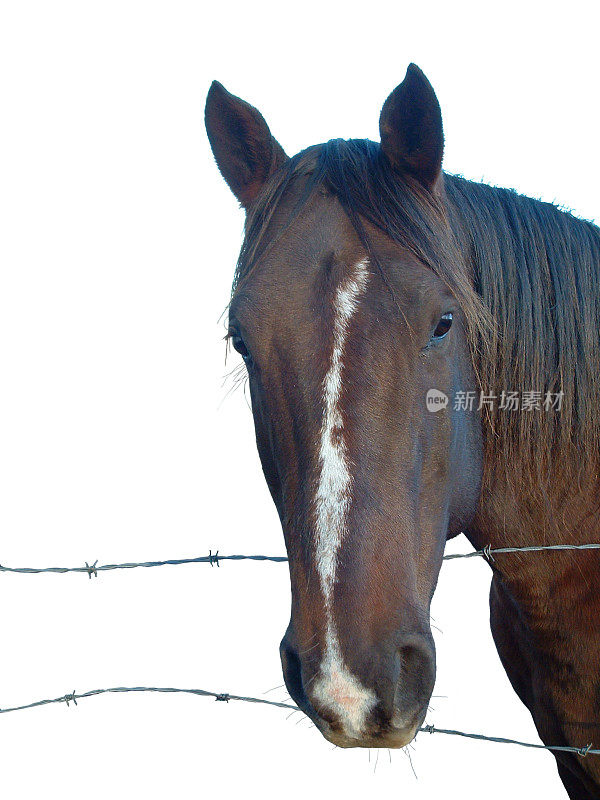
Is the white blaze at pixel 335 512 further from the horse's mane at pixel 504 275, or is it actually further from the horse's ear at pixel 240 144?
the horse's ear at pixel 240 144

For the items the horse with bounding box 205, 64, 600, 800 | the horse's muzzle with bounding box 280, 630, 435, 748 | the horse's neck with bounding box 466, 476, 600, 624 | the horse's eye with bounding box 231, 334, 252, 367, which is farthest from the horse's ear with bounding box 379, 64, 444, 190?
the horse's muzzle with bounding box 280, 630, 435, 748

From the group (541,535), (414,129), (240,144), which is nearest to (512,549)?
(541,535)

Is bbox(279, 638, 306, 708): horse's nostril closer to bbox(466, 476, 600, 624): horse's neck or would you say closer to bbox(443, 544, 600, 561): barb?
bbox(443, 544, 600, 561): barb

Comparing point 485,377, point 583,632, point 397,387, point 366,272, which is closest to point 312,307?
point 366,272

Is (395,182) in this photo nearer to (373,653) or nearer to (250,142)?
(250,142)

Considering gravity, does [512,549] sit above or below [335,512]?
below

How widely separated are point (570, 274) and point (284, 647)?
1.87 m

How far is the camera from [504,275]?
Answer: 2.54m

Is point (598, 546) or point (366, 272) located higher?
point (366, 272)

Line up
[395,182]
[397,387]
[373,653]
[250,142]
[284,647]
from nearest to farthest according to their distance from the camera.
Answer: [373,653] → [284,647] → [397,387] → [395,182] → [250,142]

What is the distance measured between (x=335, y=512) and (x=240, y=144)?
173 centimetres

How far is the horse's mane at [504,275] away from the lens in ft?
7.42

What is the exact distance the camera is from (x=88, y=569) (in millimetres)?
2533

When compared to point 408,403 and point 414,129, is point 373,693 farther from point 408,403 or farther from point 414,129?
point 414,129
